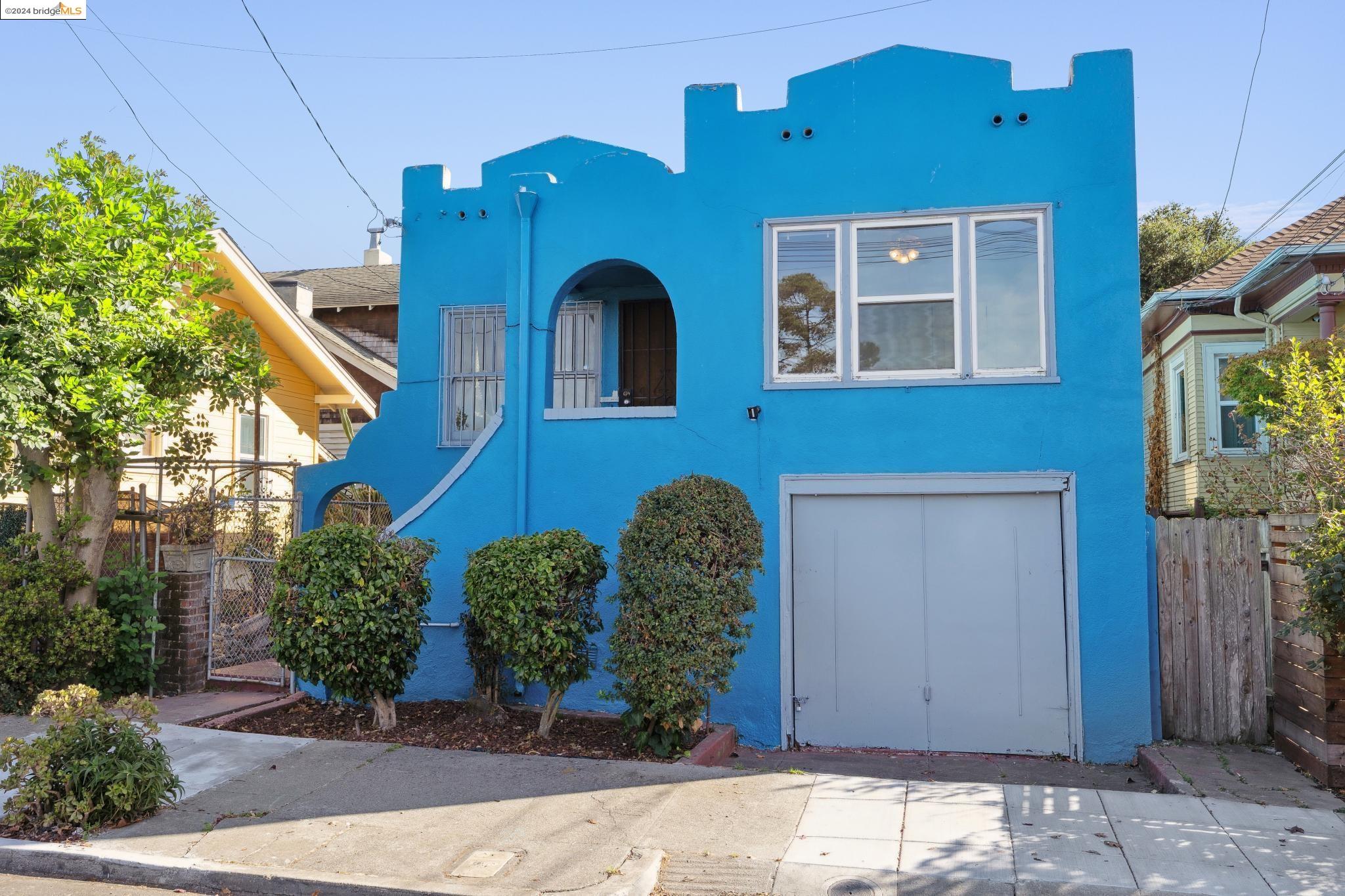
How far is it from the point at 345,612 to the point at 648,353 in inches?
200

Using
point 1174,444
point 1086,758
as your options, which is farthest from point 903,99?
point 1174,444

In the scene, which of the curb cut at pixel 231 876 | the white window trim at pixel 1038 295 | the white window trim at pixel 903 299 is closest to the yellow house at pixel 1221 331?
the white window trim at pixel 1038 295

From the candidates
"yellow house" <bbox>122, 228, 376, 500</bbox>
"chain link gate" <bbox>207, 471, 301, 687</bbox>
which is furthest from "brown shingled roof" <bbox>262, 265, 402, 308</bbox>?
"chain link gate" <bbox>207, 471, 301, 687</bbox>

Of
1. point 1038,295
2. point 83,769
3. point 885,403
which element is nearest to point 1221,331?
point 1038,295

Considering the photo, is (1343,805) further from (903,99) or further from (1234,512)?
(903,99)

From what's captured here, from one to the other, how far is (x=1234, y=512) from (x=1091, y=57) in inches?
190

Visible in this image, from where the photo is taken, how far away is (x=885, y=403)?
29.8 feet

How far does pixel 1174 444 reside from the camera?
760 inches

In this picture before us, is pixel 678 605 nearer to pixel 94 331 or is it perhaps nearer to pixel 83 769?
pixel 83 769

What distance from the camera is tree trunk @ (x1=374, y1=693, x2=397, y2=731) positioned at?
8469mm

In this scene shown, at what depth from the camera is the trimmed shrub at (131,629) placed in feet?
31.6

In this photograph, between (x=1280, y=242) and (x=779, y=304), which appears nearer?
(x=779, y=304)

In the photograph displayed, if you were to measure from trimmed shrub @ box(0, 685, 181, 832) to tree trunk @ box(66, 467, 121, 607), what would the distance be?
3620 millimetres

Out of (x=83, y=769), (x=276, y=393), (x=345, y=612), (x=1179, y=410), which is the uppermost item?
(x=276, y=393)
